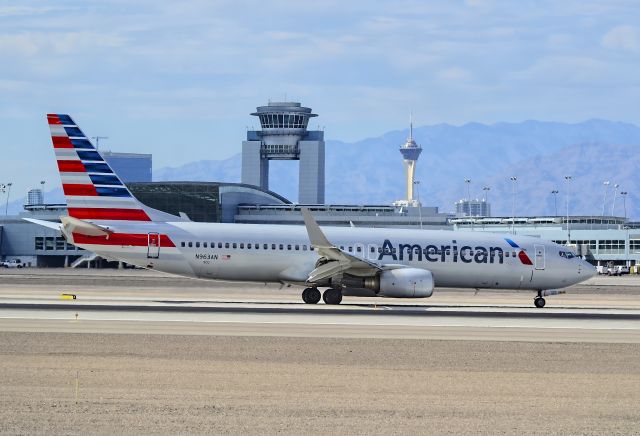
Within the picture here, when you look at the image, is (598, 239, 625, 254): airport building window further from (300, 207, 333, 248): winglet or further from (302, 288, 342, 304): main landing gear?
(300, 207, 333, 248): winglet

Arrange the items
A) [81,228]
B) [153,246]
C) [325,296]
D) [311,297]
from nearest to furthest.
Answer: [81,228] < [153,246] < [325,296] < [311,297]

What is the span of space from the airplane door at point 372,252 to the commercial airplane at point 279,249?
4 cm

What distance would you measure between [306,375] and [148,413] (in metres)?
5.53

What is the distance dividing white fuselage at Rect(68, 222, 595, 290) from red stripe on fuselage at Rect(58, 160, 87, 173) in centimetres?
273

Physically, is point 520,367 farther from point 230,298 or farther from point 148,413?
point 230,298

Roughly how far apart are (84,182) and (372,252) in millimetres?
12292

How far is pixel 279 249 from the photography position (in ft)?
152

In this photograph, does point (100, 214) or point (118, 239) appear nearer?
point (118, 239)

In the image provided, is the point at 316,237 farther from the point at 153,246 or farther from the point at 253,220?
the point at 253,220

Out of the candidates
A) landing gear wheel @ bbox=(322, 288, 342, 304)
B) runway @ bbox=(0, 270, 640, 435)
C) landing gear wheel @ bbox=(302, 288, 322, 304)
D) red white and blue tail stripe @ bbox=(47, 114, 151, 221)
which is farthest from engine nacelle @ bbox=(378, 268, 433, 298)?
red white and blue tail stripe @ bbox=(47, 114, 151, 221)

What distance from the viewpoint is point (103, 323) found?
109ft

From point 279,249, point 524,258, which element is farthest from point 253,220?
point 279,249

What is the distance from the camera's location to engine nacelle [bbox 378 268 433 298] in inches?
1742

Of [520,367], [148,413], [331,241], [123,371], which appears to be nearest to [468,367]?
[520,367]
